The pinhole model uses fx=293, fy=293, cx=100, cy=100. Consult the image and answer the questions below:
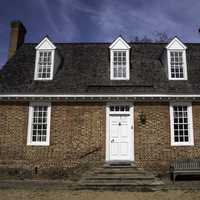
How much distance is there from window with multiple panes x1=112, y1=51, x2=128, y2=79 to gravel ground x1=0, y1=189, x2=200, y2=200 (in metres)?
7.49

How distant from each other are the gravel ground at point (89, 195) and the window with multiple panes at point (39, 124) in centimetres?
410

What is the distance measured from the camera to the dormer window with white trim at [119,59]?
56.4ft

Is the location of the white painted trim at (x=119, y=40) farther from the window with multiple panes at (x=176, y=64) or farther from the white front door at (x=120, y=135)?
the white front door at (x=120, y=135)

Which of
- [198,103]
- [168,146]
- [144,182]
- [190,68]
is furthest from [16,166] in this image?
[190,68]

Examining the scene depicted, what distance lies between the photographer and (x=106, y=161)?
50.5 feet

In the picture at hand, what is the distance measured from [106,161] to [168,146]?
3.37m

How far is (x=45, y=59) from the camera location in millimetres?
17469

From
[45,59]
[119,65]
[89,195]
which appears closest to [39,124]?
[45,59]

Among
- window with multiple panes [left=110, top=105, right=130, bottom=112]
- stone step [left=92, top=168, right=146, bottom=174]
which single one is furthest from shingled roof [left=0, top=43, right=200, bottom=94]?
stone step [left=92, top=168, right=146, bottom=174]

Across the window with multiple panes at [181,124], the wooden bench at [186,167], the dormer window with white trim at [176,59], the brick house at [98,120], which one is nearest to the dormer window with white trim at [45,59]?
the brick house at [98,120]

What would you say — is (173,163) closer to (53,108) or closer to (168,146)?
(168,146)

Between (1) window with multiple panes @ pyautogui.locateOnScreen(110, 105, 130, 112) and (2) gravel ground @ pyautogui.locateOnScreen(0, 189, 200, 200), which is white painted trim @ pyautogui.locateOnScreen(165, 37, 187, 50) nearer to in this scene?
(1) window with multiple panes @ pyautogui.locateOnScreen(110, 105, 130, 112)

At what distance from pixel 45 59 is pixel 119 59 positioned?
14.5 feet

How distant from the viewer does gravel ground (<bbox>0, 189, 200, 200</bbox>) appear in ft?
35.2
